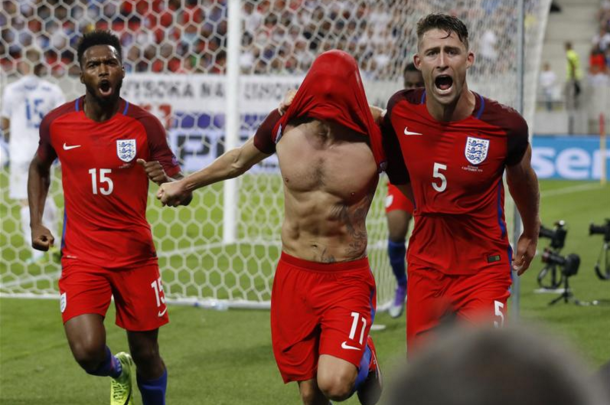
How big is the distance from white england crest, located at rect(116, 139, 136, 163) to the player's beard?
24 cm

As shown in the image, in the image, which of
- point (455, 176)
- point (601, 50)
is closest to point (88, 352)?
point (455, 176)

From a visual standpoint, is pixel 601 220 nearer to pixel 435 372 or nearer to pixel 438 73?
pixel 438 73

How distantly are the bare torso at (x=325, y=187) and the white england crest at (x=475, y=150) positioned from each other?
1.42 feet

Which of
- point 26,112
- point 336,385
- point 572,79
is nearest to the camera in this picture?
point 336,385

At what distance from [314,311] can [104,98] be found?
174 centimetres

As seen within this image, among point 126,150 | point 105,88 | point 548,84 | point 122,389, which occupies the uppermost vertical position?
point 105,88

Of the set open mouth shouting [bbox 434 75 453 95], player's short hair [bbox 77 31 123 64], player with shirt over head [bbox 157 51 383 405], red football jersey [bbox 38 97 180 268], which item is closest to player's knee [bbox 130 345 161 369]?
red football jersey [bbox 38 97 180 268]

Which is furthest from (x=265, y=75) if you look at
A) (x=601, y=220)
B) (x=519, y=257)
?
(x=519, y=257)

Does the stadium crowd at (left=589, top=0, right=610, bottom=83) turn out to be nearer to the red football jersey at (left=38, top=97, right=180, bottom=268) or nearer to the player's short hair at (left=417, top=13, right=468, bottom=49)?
the red football jersey at (left=38, top=97, right=180, bottom=268)

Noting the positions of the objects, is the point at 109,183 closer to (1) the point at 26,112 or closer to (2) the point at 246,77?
(1) the point at 26,112

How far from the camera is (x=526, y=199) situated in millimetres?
4738

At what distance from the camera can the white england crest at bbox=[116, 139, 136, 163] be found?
17.7ft

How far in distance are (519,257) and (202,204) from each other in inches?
350

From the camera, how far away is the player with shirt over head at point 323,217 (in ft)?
14.9
